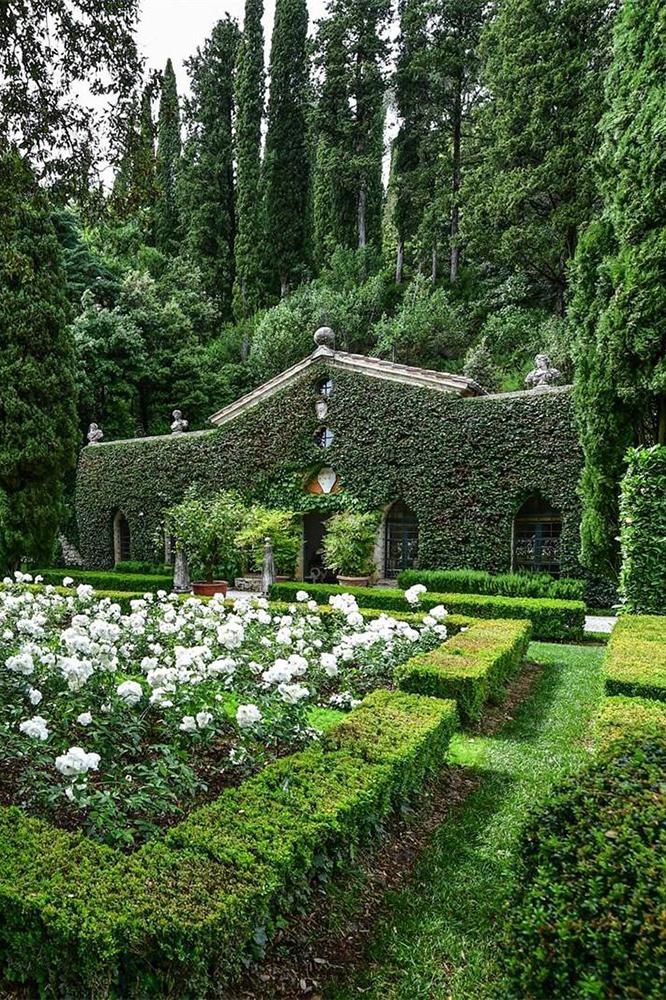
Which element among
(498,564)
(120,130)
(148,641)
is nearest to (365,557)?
(498,564)

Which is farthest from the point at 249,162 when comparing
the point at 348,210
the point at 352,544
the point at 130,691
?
the point at 130,691

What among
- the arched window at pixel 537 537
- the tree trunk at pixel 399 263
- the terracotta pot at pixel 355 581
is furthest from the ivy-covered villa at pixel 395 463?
the tree trunk at pixel 399 263

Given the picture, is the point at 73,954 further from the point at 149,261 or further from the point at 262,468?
the point at 149,261

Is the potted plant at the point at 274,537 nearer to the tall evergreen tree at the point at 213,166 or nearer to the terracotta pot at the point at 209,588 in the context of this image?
the terracotta pot at the point at 209,588

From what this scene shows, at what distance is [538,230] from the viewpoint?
2092 centimetres

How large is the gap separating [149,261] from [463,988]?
31.3 meters

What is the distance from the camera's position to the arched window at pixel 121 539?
63.6 ft

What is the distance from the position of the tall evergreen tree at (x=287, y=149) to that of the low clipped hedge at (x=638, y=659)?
27509mm

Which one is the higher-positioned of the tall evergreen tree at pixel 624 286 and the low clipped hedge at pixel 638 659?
the tall evergreen tree at pixel 624 286

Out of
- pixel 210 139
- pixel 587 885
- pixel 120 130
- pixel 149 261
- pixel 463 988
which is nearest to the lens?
pixel 587 885

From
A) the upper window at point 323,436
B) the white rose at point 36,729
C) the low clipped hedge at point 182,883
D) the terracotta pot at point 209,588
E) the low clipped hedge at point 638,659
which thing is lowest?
the terracotta pot at point 209,588

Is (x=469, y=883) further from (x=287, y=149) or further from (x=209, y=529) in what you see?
(x=287, y=149)

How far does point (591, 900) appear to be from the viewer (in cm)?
186

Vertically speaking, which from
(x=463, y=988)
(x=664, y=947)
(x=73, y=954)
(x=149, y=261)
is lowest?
(x=463, y=988)
